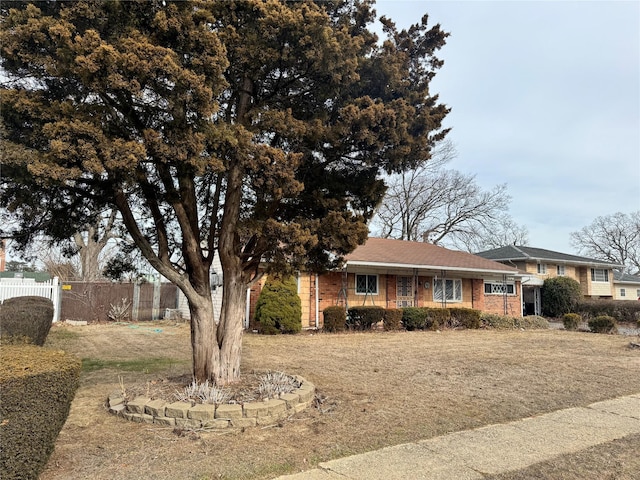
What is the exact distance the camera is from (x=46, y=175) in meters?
4.44

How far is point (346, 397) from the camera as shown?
6.55 metres

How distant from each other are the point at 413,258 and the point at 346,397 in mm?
14587

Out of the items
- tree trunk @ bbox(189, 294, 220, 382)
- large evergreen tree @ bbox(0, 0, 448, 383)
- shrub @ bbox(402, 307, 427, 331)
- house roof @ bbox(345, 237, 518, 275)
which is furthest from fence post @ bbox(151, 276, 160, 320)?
tree trunk @ bbox(189, 294, 220, 382)

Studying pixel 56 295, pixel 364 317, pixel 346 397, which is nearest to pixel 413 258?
pixel 364 317

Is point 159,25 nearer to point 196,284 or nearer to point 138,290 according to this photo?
point 196,284

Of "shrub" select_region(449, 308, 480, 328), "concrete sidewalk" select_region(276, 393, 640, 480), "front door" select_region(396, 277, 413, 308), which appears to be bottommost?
"concrete sidewalk" select_region(276, 393, 640, 480)

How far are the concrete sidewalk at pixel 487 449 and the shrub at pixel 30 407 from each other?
180 centimetres

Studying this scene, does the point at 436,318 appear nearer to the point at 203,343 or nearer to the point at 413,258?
the point at 413,258

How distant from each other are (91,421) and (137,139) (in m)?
3.27

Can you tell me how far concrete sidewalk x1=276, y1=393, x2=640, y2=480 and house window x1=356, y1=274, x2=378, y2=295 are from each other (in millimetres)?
13231

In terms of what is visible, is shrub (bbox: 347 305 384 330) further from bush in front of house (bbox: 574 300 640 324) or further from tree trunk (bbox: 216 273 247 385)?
bush in front of house (bbox: 574 300 640 324)

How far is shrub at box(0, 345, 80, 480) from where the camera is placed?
9.26ft

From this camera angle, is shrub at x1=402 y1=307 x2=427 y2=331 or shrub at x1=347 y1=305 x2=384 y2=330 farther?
shrub at x1=402 y1=307 x2=427 y2=331

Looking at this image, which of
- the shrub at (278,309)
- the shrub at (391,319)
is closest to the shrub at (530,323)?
the shrub at (391,319)
